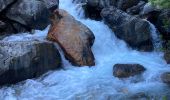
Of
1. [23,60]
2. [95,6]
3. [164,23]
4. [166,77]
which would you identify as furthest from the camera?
[95,6]

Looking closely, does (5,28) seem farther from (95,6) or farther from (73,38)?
(95,6)

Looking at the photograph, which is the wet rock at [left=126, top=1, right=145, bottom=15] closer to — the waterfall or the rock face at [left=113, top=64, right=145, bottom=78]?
the waterfall

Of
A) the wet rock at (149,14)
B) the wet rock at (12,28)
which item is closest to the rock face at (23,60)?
the wet rock at (12,28)

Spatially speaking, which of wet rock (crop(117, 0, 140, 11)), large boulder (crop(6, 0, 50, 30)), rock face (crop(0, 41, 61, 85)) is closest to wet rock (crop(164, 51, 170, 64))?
wet rock (crop(117, 0, 140, 11))

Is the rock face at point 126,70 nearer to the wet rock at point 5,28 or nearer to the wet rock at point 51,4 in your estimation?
A: the wet rock at point 5,28

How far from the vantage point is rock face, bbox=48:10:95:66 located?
13.5 meters

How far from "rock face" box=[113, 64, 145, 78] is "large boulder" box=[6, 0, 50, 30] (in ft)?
13.9

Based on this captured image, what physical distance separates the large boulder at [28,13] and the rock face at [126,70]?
423 cm

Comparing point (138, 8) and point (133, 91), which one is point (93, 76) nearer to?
point (133, 91)

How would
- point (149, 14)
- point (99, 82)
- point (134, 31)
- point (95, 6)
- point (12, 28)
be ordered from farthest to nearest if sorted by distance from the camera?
1. point (95, 6)
2. point (149, 14)
3. point (12, 28)
4. point (134, 31)
5. point (99, 82)

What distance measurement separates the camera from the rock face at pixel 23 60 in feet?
39.5

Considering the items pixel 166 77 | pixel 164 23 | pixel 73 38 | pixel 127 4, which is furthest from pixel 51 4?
pixel 166 77

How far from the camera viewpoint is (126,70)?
1275cm

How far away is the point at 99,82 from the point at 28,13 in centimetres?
469
